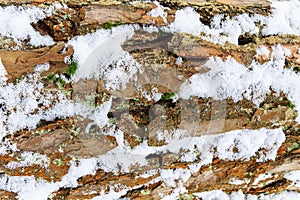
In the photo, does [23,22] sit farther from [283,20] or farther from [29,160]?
[283,20]

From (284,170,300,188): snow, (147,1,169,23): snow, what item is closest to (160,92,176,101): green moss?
(147,1,169,23): snow

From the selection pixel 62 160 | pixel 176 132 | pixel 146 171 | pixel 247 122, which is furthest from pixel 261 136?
pixel 62 160

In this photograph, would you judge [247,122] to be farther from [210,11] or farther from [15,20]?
[15,20]

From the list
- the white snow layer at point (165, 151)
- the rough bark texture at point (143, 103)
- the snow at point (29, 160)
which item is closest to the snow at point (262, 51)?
the rough bark texture at point (143, 103)

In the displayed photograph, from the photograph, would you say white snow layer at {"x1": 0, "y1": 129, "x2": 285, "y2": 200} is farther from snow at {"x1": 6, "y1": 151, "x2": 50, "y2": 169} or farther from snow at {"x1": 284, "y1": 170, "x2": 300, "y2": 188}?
snow at {"x1": 284, "y1": 170, "x2": 300, "y2": 188}

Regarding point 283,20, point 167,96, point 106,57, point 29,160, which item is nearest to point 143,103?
point 167,96

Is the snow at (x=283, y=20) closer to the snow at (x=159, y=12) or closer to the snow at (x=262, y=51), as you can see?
the snow at (x=262, y=51)
